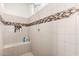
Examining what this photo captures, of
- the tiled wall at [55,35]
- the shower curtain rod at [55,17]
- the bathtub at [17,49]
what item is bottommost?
the bathtub at [17,49]

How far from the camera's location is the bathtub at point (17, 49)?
923 mm

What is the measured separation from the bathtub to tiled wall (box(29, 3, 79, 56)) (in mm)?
77

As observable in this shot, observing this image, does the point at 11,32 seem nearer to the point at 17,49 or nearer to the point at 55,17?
the point at 17,49

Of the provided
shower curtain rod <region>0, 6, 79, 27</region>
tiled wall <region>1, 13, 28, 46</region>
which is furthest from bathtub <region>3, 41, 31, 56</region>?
shower curtain rod <region>0, 6, 79, 27</region>

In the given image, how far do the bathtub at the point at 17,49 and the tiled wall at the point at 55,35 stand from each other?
8cm

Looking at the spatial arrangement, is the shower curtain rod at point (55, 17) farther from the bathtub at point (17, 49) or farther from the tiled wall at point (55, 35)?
the bathtub at point (17, 49)

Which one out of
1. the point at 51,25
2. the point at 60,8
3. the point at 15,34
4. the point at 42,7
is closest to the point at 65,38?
the point at 51,25

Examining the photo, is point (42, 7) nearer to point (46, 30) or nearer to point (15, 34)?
point (46, 30)

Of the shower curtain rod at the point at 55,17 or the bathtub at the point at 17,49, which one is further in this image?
the bathtub at the point at 17,49

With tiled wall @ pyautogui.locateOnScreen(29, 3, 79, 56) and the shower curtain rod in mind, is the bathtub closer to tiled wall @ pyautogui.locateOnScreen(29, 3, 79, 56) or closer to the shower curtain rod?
tiled wall @ pyautogui.locateOnScreen(29, 3, 79, 56)

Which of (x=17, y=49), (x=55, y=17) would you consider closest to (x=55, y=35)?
(x=55, y=17)

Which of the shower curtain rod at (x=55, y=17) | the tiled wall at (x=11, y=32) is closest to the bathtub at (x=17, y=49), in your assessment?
the tiled wall at (x=11, y=32)

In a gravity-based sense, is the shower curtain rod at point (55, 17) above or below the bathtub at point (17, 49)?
above

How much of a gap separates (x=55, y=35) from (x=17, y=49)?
0.47 metres
